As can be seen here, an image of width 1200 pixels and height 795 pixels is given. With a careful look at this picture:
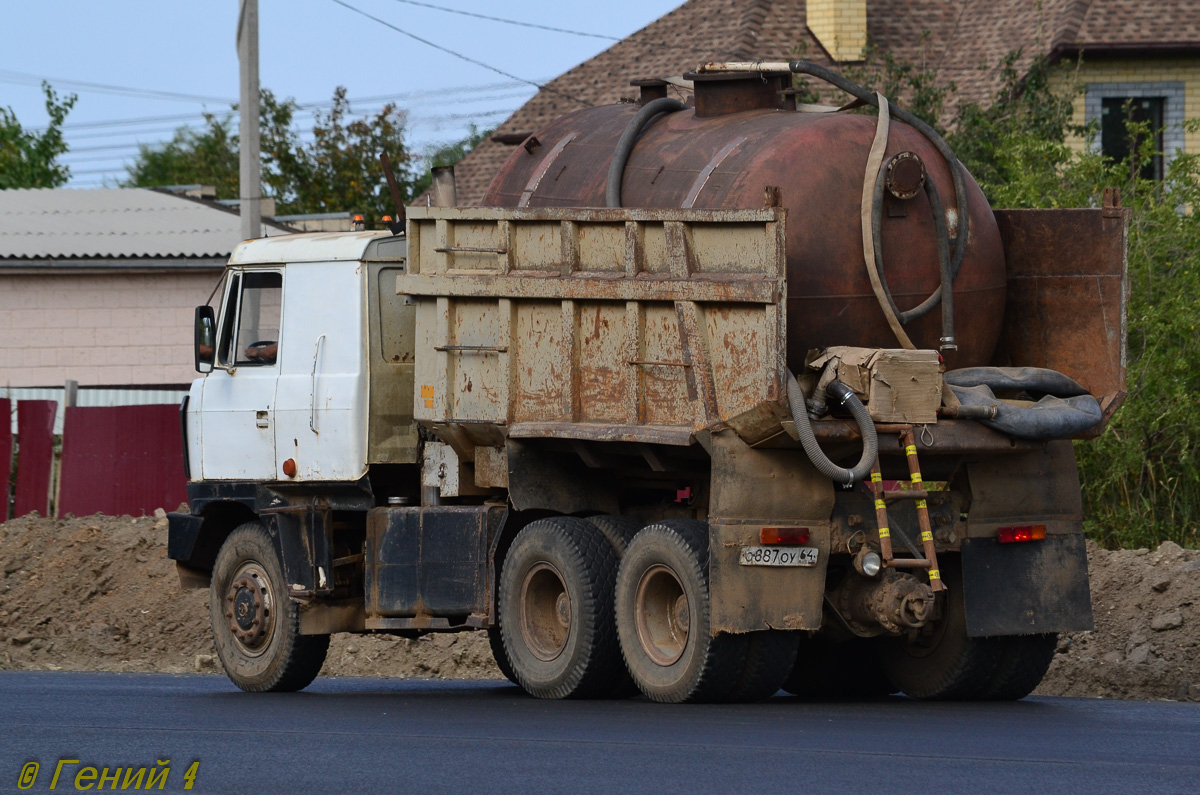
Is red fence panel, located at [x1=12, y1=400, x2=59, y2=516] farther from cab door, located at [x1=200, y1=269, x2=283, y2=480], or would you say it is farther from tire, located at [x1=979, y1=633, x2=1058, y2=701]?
tire, located at [x1=979, y1=633, x2=1058, y2=701]

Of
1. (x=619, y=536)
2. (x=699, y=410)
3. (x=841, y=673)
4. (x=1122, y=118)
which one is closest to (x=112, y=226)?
(x=1122, y=118)

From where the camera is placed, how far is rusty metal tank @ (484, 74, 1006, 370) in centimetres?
989

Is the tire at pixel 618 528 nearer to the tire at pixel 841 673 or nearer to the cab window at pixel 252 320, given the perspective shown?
the tire at pixel 841 673

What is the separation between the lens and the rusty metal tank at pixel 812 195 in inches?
389

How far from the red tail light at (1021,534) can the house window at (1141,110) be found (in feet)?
60.9

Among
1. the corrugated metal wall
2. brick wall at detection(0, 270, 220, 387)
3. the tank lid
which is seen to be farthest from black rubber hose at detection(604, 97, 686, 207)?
brick wall at detection(0, 270, 220, 387)

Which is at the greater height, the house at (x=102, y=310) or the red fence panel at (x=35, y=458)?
the house at (x=102, y=310)

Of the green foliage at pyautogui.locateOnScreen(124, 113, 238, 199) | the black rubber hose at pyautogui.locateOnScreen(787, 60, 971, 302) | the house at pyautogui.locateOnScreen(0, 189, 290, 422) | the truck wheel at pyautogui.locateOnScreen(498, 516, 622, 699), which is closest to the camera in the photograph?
the black rubber hose at pyautogui.locateOnScreen(787, 60, 971, 302)

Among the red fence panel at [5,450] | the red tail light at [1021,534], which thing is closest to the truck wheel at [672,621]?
the red tail light at [1021,534]

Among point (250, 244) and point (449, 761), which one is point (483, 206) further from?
point (449, 761)

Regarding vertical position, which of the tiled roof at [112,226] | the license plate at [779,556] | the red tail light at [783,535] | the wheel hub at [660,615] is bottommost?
the wheel hub at [660,615]

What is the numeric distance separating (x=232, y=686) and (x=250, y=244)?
309cm

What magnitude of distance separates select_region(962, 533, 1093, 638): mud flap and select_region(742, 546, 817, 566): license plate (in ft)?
3.39

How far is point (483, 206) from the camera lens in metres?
11.0
